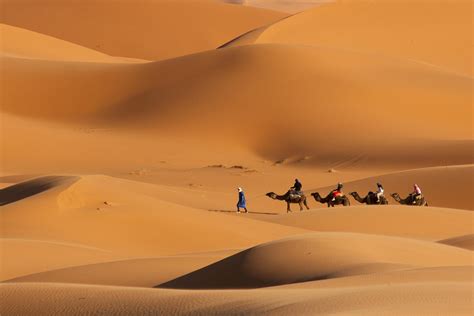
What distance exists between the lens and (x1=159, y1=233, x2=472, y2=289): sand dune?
12.6 meters

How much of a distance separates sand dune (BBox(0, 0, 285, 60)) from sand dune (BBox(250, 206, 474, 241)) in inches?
2560

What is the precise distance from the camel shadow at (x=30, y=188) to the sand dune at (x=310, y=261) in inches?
370

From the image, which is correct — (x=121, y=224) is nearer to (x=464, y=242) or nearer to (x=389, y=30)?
(x=464, y=242)

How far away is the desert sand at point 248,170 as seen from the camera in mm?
10461

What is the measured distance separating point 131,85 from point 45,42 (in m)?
25.4

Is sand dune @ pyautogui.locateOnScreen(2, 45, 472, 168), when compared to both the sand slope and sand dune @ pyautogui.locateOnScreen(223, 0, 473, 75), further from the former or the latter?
sand dune @ pyautogui.locateOnScreen(223, 0, 473, 75)

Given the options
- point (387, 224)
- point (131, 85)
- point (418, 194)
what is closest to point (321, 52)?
point (131, 85)

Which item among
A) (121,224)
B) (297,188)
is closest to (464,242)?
(121,224)

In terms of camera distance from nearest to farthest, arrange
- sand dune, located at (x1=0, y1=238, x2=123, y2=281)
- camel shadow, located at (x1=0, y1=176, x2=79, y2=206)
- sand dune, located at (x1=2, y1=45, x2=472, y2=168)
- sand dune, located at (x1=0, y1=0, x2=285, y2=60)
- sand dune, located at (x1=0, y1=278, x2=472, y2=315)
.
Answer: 1. sand dune, located at (x1=0, y1=278, x2=472, y2=315)
2. sand dune, located at (x1=0, y1=238, x2=123, y2=281)
3. camel shadow, located at (x1=0, y1=176, x2=79, y2=206)
4. sand dune, located at (x1=2, y1=45, x2=472, y2=168)
5. sand dune, located at (x1=0, y1=0, x2=285, y2=60)

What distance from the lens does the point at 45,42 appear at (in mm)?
71688

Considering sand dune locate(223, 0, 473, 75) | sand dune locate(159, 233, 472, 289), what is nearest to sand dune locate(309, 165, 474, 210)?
sand dune locate(159, 233, 472, 289)

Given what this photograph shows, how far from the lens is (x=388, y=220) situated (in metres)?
24.0

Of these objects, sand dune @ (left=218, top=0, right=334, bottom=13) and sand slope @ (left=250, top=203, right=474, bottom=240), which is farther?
sand dune @ (left=218, top=0, right=334, bottom=13)

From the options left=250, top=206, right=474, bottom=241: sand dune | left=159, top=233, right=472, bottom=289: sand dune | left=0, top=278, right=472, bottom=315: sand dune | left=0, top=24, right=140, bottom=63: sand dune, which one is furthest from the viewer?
left=0, top=24, right=140, bottom=63: sand dune
